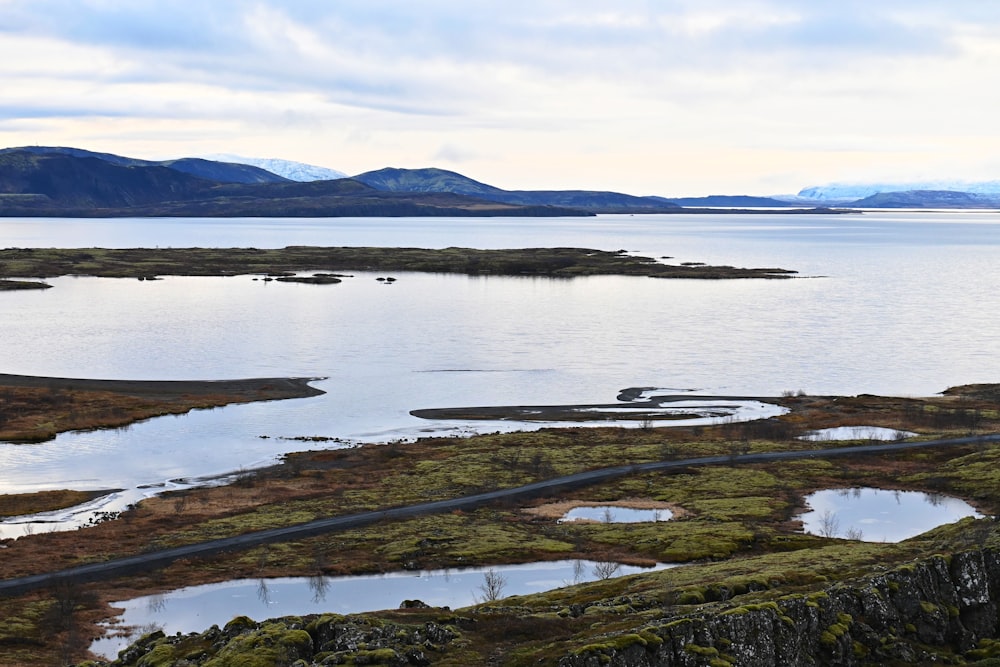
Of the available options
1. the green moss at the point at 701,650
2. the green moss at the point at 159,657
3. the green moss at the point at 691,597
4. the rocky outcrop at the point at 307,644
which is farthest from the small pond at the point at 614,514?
the green moss at the point at 701,650

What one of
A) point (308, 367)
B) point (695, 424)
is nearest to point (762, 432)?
point (695, 424)

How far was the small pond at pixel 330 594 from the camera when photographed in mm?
58131

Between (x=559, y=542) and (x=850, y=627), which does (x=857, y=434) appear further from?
(x=850, y=627)

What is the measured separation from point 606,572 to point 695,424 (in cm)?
4792

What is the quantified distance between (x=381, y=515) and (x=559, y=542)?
14438 mm

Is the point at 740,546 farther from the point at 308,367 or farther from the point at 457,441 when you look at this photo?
the point at 308,367

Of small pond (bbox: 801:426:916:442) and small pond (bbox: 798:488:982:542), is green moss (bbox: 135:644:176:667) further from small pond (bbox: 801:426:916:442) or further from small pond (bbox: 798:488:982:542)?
small pond (bbox: 801:426:916:442)

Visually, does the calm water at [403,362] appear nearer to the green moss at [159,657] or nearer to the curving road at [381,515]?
the curving road at [381,515]

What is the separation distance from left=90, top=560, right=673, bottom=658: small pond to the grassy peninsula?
139cm

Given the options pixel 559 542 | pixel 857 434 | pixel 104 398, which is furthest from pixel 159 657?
pixel 104 398

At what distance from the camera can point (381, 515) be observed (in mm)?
78562

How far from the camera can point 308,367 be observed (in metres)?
144

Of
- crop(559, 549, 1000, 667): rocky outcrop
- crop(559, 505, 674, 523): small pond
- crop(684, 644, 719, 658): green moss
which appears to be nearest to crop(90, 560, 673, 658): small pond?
crop(559, 505, 674, 523): small pond

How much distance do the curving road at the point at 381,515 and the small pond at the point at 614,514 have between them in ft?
16.7
